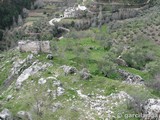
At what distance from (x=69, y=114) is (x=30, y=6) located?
97415 millimetres

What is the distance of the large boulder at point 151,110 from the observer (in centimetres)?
3781

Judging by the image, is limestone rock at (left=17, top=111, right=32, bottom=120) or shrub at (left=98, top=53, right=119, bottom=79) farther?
shrub at (left=98, top=53, right=119, bottom=79)

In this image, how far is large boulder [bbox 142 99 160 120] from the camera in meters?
37.8

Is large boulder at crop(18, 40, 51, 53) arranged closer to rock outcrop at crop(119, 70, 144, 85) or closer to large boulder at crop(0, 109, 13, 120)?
rock outcrop at crop(119, 70, 144, 85)

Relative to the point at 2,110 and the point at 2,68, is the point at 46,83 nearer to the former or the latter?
the point at 2,110

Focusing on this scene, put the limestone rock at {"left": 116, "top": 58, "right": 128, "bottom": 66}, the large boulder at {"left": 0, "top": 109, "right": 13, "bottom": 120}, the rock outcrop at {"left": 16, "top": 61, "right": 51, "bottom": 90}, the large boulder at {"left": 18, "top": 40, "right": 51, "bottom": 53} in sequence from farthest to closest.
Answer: the limestone rock at {"left": 116, "top": 58, "right": 128, "bottom": 66} → the large boulder at {"left": 18, "top": 40, "right": 51, "bottom": 53} → the rock outcrop at {"left": 16, "top": 61, "right": 51, "bottom": 90} → the large boulder at {"left": 0, "top": 109, "right": 13, "bottom": 120}

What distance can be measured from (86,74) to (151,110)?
11396mm

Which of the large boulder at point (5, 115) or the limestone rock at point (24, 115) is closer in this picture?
the large boulder at point (5, 115)

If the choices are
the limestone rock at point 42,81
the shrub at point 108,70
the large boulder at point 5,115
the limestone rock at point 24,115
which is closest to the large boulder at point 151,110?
the limestone rock at point 24,115

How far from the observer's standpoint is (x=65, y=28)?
95938 mm

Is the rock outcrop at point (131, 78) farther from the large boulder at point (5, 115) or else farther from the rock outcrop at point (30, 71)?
the large boulder at point (5, 115)

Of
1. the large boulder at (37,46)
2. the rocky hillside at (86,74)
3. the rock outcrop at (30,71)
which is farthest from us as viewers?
the large boulder at (37,46)

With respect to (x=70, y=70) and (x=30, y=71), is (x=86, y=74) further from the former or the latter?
(x=30, y=71)

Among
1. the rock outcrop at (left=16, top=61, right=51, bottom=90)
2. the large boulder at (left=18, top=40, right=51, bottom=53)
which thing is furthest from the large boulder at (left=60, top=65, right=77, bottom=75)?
the large boulder at (left=18, top=40, right=51, bottom=53)
